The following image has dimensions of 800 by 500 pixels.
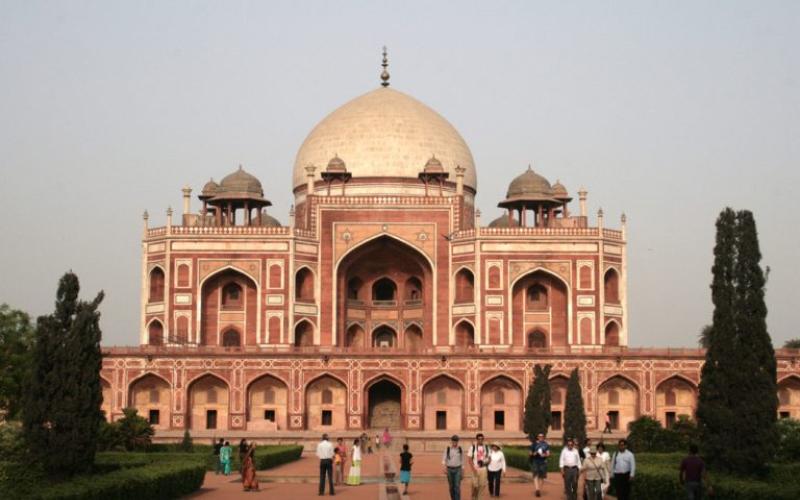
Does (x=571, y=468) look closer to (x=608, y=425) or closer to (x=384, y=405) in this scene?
(x=608, y=425)

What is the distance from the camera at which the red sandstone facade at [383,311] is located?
41.2 meters

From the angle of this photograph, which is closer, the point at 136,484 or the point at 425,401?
the point at 136,484

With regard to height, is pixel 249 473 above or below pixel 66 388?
below

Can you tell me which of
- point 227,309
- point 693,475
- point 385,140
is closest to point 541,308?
point 385,140

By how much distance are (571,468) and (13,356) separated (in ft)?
61.3

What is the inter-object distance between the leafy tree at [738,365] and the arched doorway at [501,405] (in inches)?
899

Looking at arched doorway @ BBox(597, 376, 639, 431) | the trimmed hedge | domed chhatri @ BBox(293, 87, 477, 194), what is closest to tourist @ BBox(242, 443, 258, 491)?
the trimmed hedge

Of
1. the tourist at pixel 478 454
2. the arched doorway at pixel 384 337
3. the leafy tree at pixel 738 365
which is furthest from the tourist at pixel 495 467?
the arched doorway at pixel 384 337

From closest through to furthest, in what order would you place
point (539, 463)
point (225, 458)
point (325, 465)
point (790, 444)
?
point (539, 463), point (325, 465), point (790, 444), point (225, 458)

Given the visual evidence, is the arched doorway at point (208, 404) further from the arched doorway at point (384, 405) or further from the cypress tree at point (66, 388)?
the cypress tree at point (66, 388)

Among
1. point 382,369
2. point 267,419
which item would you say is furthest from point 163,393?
point 382,369

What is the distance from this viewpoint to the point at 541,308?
4525 cm

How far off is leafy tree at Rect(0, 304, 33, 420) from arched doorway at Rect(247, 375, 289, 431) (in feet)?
30.9

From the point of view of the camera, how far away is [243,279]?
149 ft
